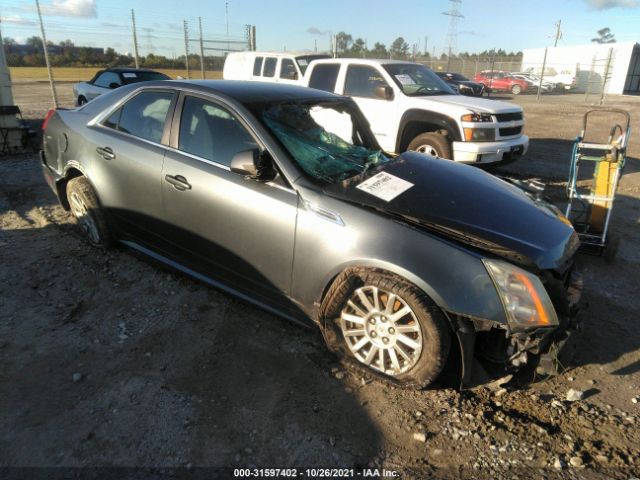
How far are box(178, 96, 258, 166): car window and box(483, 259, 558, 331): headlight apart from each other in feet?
5.76

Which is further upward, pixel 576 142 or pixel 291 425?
pixel 576 142

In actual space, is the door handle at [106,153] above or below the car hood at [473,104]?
below

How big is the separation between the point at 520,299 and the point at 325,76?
22.8 ft

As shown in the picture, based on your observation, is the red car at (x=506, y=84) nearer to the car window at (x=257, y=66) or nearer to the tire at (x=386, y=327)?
the car window at (x=257, y=66)

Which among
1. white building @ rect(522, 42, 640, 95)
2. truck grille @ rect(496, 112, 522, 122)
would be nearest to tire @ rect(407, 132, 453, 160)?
truck grille @ rect(496, 112, 522, 122)

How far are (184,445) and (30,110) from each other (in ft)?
54.8

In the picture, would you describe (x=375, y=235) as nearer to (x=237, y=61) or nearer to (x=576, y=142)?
(x=576, y=142)

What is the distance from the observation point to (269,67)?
11109 millimetres

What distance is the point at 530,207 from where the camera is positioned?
123 inches

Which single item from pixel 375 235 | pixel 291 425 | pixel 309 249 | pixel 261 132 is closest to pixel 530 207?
pixel 375 235

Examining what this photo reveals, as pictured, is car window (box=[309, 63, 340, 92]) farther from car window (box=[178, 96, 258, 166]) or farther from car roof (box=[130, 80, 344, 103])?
car window (box=[178, 96, 258, 166])

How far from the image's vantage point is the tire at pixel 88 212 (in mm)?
4043

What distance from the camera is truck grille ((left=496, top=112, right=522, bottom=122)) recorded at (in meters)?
7.13

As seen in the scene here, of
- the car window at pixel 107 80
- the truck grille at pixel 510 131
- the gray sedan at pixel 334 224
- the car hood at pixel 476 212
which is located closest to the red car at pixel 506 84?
the car window at pixel 107 80
